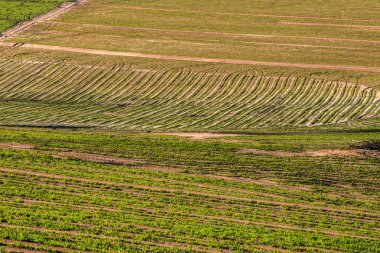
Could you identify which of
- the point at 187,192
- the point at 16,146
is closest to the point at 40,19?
the point at 16,146

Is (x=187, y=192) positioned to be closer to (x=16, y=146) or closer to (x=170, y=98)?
(x=16, y=146)

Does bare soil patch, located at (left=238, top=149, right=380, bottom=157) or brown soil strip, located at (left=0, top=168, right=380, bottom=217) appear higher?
brown soil strip, located at (left=0, top=168, right=380, bottom=217)

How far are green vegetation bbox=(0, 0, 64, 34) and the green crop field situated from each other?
0.27 meters

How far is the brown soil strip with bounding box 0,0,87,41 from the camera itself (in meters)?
79.1

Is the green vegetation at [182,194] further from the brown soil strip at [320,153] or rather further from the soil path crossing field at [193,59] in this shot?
the soil path crossing field at [193,59]

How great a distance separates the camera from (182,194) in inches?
1415

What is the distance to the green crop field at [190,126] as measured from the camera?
31.6 meters

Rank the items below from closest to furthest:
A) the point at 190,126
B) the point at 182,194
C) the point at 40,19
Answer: the point at 182,194 → the point at 190,126 → the point at 40,19

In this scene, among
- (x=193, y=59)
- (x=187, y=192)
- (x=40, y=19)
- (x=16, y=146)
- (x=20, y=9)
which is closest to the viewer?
(x=187, y=192)

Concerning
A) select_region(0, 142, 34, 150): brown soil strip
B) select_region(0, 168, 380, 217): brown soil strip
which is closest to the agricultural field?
select_region(0, 142, 34, 150): brown soil strip

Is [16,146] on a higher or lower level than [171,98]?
higher

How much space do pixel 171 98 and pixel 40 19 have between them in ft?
107

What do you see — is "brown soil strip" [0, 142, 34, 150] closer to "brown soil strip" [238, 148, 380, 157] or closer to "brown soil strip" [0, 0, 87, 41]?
"brown soil strip" [238, 148, 380, 157]

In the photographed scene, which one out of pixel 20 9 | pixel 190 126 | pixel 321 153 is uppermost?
pixel 20 9
